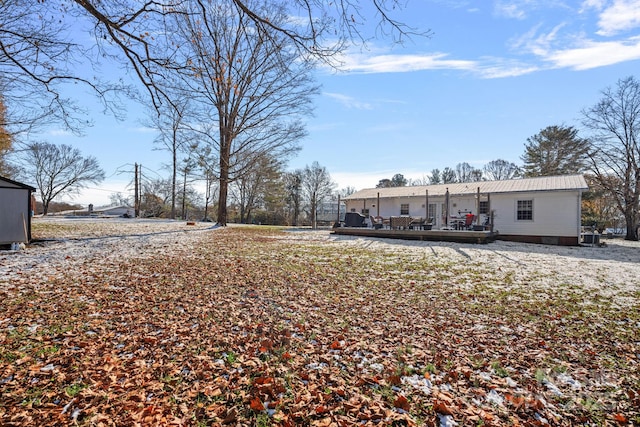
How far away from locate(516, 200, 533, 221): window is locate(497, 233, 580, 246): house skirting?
0.99 m

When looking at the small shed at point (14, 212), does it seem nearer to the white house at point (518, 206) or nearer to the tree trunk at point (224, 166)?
the tree trunk at point (224, 166)

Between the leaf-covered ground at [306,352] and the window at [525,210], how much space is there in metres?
12.1

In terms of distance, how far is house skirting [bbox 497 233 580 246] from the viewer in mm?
15734

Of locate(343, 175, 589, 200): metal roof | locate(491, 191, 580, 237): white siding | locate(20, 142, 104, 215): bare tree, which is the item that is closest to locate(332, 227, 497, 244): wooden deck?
locate(491, 191, 580, 237): white siding

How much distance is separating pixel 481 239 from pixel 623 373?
11.9 meters

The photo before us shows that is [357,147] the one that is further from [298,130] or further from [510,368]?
[510,368]

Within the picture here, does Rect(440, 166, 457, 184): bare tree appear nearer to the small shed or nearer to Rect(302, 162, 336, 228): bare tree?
Rect(302, 162, 336, 228): bare tree

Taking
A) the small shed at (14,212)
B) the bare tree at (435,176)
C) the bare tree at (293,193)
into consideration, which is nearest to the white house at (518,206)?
the small shed at (14,212)

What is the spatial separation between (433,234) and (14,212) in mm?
15496

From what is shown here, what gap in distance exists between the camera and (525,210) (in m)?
17.0

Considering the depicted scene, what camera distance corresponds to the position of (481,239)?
46.4ft

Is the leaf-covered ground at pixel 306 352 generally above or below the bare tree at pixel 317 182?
below

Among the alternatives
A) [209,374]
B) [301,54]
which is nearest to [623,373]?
[209,374]

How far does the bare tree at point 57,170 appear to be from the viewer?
3962 cm
